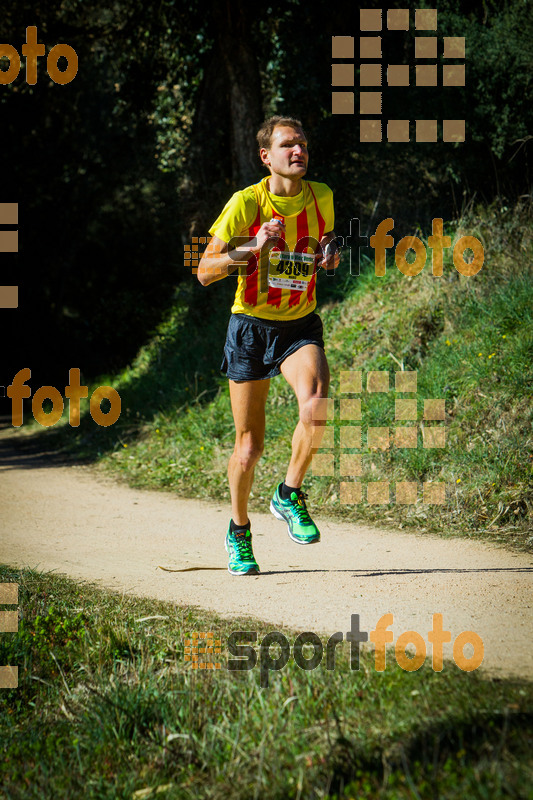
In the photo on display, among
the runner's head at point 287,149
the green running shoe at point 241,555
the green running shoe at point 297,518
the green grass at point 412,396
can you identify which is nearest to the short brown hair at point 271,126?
the runner's head at point 287,149

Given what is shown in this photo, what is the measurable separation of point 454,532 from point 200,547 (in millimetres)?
1884

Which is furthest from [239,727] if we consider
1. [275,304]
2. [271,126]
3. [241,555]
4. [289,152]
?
[271,126]

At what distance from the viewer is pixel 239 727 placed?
2.97 m

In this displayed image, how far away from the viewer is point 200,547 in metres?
6.05

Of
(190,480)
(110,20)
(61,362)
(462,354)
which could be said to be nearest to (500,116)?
(462,354)

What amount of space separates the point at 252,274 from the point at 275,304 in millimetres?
227

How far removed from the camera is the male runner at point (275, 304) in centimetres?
472

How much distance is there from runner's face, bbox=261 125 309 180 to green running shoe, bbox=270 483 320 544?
195 cm

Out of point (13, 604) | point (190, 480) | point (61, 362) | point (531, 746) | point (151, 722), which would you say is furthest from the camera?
point (61, 362)

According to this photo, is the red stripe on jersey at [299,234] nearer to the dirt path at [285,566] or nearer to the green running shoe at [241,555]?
the green running shoe at [241,555]

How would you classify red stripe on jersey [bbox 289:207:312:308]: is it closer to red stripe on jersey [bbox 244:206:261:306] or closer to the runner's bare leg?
red stripe on jersey [bbox 244:206:261:306]

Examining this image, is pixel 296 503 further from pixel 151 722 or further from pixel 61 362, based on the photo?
pixel 61 362

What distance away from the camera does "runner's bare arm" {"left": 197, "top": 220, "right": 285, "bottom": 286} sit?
4.46 meters

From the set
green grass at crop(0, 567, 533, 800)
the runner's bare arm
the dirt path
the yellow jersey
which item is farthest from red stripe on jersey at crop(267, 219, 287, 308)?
green grass at crop(0, 567, 533, 800)
